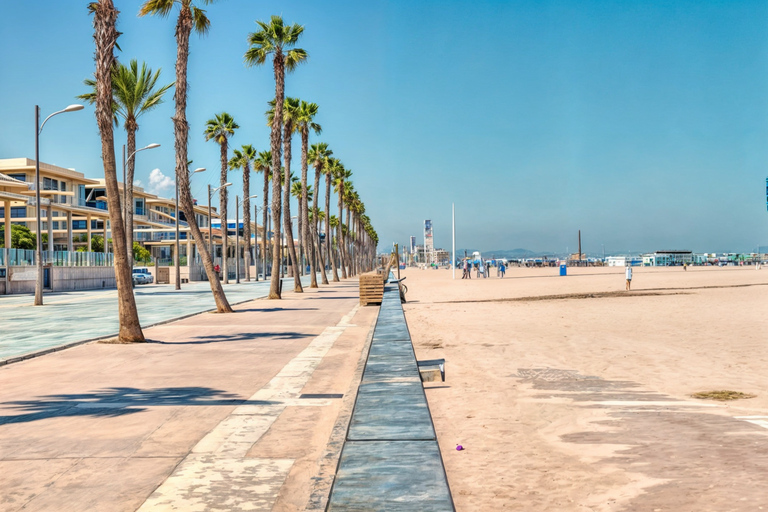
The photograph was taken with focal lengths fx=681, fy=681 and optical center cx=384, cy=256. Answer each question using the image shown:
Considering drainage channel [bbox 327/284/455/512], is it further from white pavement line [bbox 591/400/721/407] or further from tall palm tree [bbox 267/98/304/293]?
tall palm tree [bbox 267/98/304/293]

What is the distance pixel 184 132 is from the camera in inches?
923

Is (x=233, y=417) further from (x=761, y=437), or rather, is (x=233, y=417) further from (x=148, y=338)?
(x=148, y=338)

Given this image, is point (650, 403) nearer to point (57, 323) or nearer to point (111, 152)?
point (111, 152)

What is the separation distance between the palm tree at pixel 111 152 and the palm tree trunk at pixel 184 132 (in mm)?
7616

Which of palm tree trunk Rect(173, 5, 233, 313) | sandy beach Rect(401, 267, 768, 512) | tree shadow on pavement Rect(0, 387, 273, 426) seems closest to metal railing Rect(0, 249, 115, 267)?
palm tree trunk Rect(173, 5, 233, 313)

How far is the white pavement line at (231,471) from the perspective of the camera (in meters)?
4.62

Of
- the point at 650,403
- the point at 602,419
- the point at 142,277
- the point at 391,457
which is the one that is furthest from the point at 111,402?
the point at 142,277

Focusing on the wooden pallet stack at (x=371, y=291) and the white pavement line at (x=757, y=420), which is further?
the wooden pallet stack at (x=371, y=291)

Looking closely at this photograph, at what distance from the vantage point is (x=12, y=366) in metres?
11.4

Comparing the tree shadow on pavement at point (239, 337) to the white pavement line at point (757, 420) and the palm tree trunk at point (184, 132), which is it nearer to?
the palm tree trunk at point (184, 132)

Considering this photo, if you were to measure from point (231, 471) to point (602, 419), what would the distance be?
13.5 ft

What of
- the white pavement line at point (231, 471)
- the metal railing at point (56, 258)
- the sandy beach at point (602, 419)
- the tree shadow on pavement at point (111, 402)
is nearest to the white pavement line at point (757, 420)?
the sandy beach at point (602, 419)

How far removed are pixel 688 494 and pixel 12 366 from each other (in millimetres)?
10640

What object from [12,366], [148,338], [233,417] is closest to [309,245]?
[148,338]
